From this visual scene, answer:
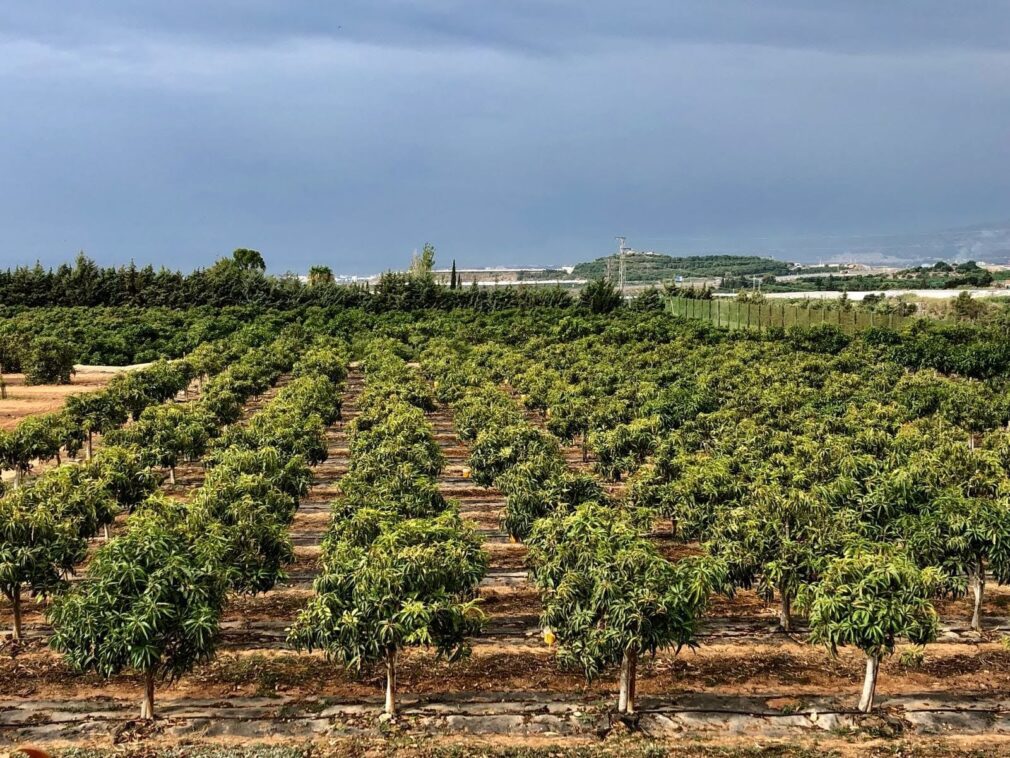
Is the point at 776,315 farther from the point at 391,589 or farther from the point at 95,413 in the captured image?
the point at 391,589

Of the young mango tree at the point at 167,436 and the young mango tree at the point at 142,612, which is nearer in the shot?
the young mango tree at the point at 142,612

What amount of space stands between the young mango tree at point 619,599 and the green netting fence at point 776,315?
64285 mm

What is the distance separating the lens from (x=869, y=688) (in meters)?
15.3

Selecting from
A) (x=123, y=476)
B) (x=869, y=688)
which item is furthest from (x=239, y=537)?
(x=869, y=688)

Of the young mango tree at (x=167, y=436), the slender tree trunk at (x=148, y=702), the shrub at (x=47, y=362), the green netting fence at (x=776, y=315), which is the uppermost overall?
the green netting fence at (x=776, y=315)

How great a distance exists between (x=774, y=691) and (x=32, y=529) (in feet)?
52.4

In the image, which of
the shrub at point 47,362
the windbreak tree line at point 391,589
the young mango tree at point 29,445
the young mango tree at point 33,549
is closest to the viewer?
the windbreak tree line at point 391,589

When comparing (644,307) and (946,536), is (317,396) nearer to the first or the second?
(946,536)

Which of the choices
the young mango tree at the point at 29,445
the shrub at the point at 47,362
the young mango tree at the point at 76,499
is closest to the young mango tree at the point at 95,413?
the young mango tree at the point at 29,445

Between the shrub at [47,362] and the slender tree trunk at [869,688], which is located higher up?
the shrub at [47,362]

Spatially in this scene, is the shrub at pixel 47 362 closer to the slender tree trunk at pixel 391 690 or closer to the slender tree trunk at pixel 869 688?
the slender tree trunk at pixel 391 690

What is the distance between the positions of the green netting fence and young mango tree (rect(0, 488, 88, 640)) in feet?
229

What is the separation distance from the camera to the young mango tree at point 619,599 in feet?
46.1

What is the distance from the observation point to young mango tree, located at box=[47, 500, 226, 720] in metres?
13.7
